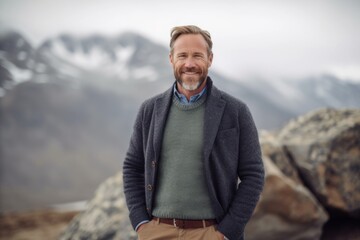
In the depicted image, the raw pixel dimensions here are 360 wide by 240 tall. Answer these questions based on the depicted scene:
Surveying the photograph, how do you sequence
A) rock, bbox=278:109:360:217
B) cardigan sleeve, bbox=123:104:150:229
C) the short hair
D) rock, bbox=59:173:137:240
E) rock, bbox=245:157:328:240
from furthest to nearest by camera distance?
rock, bbox=278:109:360:217 → rock, bbox=245:157:328:240 → rock, bbox=59:173:137:240 → cardigan sleeve, bbox=123:104:150:229 → the short hair

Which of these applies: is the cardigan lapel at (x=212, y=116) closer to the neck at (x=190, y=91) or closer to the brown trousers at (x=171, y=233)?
the neck at (x=190, y=91)

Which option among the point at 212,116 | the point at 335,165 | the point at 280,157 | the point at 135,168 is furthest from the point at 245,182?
the point at 335,165

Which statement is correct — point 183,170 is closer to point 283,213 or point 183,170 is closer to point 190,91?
point 190,91

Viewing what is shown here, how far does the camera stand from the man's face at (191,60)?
2.09 meters

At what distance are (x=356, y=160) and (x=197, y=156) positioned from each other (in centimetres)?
360

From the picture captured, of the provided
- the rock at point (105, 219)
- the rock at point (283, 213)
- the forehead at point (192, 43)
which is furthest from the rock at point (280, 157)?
the forehead at point (192, 43)

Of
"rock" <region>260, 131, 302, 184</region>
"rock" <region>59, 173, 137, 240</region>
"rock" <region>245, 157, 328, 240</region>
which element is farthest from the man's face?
"rock" <region>260, 131, 302, 184</region>

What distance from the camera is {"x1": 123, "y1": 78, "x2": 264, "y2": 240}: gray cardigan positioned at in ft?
6.68

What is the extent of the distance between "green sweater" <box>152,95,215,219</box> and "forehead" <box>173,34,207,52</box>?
303 millimetres

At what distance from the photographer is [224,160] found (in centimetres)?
210

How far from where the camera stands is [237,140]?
6.91 feet

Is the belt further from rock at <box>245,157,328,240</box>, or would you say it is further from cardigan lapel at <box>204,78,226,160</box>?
rock at <box>245,157,328,240</box>

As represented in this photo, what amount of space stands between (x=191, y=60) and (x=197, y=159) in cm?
56

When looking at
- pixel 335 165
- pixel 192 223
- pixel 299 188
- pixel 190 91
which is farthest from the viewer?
pixel 335 165
